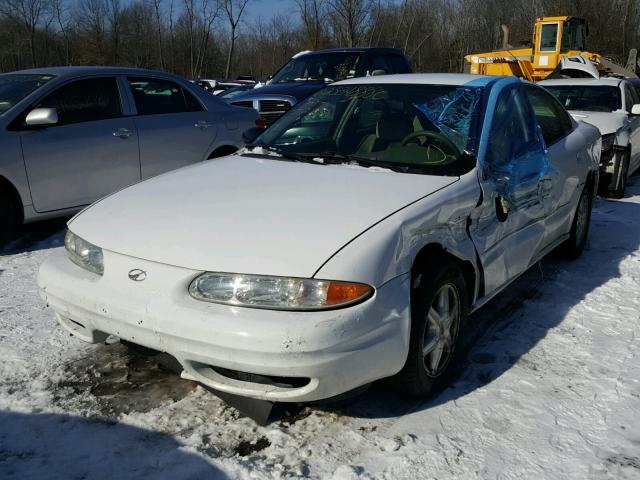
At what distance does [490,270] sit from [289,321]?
145cm

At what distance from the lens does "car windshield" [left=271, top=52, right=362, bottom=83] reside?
9.48m

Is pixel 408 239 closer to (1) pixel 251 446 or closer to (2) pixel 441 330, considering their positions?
(2) pixel 441 330

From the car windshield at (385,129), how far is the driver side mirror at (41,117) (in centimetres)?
197

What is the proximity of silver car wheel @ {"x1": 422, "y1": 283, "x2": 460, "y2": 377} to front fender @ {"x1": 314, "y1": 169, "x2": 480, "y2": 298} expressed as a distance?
21 cm

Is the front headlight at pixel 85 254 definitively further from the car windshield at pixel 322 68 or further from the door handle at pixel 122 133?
the car windshield at pixel 322 68

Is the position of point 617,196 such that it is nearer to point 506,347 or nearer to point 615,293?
point 615,293

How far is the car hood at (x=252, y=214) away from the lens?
2506 mm

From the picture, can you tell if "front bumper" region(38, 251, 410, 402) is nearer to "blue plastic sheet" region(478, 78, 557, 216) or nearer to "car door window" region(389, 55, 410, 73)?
"blue plastic sheet" region(478, 78, 557, 216)

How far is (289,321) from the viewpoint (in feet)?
7.69

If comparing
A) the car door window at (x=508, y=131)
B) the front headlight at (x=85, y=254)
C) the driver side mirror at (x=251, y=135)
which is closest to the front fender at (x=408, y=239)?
the car door window at (x=508, y=131)

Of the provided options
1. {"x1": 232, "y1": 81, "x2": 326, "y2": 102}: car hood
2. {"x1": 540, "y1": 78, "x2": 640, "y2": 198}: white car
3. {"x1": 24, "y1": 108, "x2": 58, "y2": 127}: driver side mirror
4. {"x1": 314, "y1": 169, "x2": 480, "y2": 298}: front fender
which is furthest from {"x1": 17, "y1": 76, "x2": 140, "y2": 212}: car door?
{"x1": 540, "y1": 78, "x2": 640, "y2": 198}: white car

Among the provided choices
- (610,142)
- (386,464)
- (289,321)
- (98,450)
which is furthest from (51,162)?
(610,142)

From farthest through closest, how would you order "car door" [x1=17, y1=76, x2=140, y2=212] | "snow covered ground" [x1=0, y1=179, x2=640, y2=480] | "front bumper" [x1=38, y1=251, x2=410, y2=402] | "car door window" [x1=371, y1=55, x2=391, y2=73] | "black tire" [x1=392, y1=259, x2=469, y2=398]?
"car door window" [x1=371, y1=55, x2=391, y2=73]
"car door" [x1=17, y1=76, x2=140, y2=212]
"black tire" [x1=392, y1=259, x2=469, y2=398]
"snow covered ground" [x1=0, y1=179, x2=640, y2=480]
"front bumper" [x1=38, y1=251, x2=410, y2=402]

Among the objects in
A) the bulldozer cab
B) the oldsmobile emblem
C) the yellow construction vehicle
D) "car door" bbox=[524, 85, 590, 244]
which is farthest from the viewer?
the bulldozer cab
